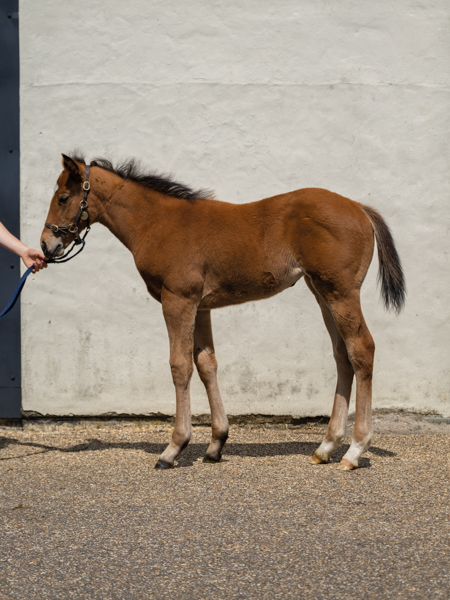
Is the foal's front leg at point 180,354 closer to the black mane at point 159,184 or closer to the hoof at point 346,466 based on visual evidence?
the black mane at point 159,184

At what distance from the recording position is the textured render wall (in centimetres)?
582

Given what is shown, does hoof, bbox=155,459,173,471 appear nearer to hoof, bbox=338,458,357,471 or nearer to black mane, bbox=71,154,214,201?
hoof, bbox=338,458,357,471

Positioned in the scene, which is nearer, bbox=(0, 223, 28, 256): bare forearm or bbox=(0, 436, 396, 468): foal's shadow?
bbox=(0, 223, 28, 256): bare forearm

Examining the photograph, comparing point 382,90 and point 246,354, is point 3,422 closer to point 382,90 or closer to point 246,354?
point 246,354

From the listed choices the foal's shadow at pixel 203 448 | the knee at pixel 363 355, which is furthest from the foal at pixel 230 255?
the foal's shadow at pixel 203 448

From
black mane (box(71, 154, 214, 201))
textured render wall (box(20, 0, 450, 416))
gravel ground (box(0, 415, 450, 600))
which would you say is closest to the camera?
gravel ground (box(0, 415, 450, 600))

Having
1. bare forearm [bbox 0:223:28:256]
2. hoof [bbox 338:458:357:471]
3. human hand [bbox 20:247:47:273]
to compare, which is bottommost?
hoof [bbox 338:458:357:471]

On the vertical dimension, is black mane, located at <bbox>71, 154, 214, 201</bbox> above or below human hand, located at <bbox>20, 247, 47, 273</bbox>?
above

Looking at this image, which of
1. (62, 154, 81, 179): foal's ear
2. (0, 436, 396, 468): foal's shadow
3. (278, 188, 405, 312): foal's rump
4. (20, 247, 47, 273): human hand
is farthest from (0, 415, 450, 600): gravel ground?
(62, 154, 81, 179): foal's ear

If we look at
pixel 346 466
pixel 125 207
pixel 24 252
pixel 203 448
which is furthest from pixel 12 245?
pixel 346 466

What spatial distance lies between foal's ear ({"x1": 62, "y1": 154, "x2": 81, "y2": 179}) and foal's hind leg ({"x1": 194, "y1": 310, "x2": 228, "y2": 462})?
53.0 inches

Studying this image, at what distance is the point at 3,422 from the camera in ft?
19.7

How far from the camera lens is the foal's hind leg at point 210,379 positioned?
182 inches

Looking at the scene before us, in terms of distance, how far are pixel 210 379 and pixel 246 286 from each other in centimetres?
76
